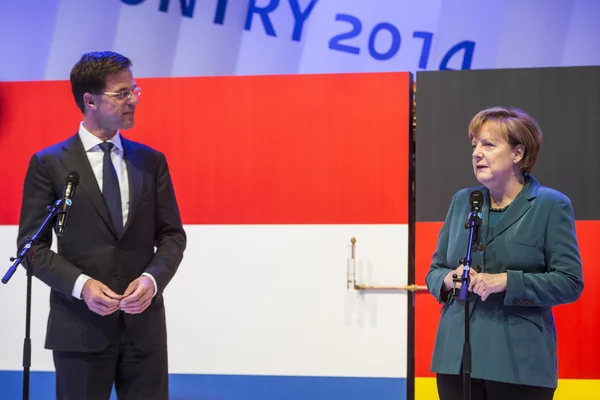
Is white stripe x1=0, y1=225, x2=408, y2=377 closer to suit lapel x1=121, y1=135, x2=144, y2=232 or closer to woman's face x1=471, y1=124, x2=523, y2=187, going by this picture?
suit lapel x1=121, y1=135, x2=144, y2=232

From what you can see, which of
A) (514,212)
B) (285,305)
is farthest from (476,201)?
(285,305)

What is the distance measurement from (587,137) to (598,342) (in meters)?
0.94

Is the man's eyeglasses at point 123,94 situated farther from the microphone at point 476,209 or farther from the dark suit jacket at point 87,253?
the microphone at point 476,209

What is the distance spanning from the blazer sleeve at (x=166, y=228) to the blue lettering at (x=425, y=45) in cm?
215

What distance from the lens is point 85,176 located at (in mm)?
2740

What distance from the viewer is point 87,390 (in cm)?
261

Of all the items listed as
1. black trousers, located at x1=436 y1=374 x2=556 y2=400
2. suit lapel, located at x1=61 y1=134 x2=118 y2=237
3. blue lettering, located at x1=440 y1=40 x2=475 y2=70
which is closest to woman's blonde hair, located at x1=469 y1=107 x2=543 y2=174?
black trousers, located at x1=436 y1=374 x2=556 y2=400

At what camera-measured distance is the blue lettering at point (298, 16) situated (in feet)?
15.4

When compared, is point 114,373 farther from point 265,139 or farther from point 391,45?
point 391,45

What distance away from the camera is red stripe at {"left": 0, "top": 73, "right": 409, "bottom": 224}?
3.75 m

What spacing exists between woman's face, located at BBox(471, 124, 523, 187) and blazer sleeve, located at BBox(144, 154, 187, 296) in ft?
3.66

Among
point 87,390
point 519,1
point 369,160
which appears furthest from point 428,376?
point 519,1

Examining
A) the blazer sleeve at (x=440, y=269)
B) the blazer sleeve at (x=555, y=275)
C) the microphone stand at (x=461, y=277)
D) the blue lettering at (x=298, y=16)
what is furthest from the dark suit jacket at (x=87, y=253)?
the blue lettering at (x=298, y=16)

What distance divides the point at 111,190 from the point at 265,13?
2.32 metres
